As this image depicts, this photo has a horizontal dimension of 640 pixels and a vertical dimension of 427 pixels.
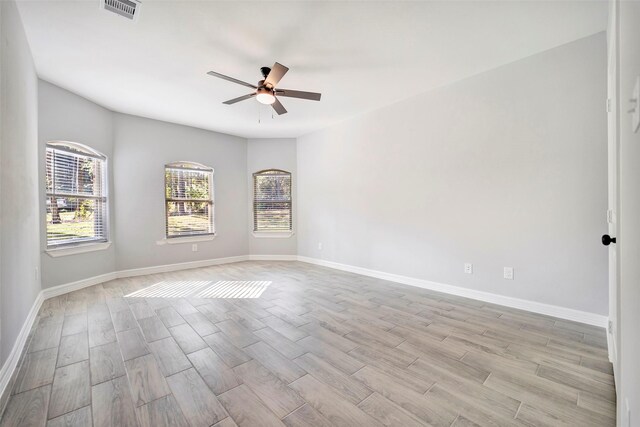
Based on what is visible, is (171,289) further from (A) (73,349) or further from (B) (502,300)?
(B) (502,300)

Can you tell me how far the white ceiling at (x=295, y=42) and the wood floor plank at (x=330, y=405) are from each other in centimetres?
275

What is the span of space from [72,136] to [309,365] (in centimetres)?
434

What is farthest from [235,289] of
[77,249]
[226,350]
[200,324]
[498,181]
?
[498,181]

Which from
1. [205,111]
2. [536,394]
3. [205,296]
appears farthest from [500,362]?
[205,111]

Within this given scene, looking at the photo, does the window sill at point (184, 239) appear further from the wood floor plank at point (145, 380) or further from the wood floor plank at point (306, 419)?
the wood floor plank at point (306, 419)

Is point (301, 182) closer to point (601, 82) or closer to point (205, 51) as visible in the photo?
point (205, 51)

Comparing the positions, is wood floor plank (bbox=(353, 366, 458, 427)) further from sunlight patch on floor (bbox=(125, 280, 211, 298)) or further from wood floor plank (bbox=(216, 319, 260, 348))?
sunlight patch on floor (bbox=(125, 280, 211, 298))

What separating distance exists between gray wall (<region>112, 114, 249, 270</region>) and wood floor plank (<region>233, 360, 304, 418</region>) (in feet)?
12.4

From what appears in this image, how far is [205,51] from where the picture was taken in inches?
108

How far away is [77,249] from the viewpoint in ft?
12.6

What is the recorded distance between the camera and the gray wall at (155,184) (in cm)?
454

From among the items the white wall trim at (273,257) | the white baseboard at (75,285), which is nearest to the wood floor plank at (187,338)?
the white baseboard at (75,285)

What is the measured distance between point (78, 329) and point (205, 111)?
10.9 ft

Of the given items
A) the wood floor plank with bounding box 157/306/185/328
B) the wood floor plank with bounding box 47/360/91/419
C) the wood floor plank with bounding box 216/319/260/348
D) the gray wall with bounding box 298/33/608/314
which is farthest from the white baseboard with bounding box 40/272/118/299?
the gray wall with bounding box 298/33/608/314
